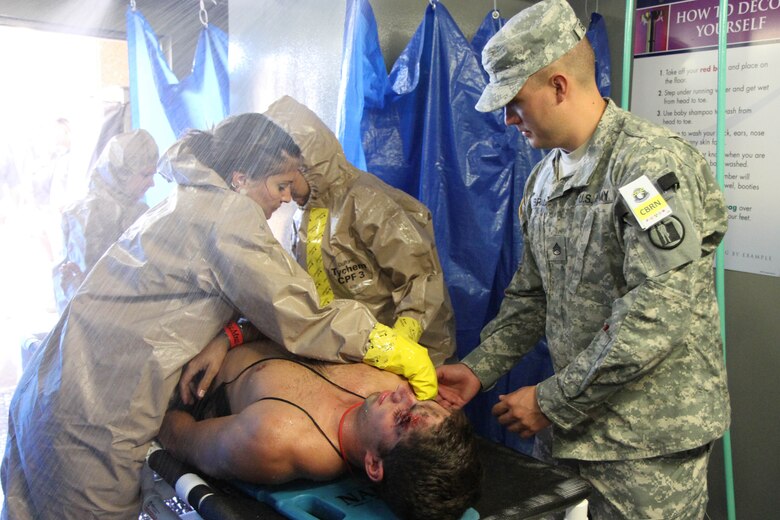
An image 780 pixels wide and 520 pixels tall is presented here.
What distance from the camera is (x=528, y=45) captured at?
64.3 inches

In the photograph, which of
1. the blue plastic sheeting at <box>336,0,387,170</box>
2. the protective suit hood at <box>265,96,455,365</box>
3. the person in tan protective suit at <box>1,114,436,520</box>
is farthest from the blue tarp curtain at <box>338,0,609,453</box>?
the person in tan protective suit at <box>1,114,436,520</box>

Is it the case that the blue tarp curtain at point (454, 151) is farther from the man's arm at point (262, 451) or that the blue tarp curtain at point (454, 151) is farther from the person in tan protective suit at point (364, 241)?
the man's arm at point (262, 451)

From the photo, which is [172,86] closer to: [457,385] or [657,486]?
[457,385]

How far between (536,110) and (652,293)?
52 cm

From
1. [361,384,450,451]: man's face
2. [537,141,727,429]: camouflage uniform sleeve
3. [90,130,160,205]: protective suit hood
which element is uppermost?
[90,130,160,205]: protective suit hood

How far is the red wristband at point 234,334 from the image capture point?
6.35 feet

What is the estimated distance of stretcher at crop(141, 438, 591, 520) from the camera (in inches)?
56.8

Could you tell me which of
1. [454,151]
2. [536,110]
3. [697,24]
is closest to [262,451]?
[536,110]

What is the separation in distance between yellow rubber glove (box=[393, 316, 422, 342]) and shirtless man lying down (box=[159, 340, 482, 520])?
0.33 m

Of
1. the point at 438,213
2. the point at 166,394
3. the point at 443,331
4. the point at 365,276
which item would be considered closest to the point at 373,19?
the point at 438,213

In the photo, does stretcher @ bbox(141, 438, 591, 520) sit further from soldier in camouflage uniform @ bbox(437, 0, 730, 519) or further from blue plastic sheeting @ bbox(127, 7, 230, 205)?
blue plastic sheeting @ bbox(127, 7, 230, 205)

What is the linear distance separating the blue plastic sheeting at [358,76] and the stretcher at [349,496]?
1288 mm

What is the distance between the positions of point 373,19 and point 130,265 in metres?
1.25

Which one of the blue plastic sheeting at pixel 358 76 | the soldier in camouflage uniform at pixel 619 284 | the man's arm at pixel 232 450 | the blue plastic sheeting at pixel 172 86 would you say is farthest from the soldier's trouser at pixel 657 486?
the blue plastic sheeting at pixel 172 86
